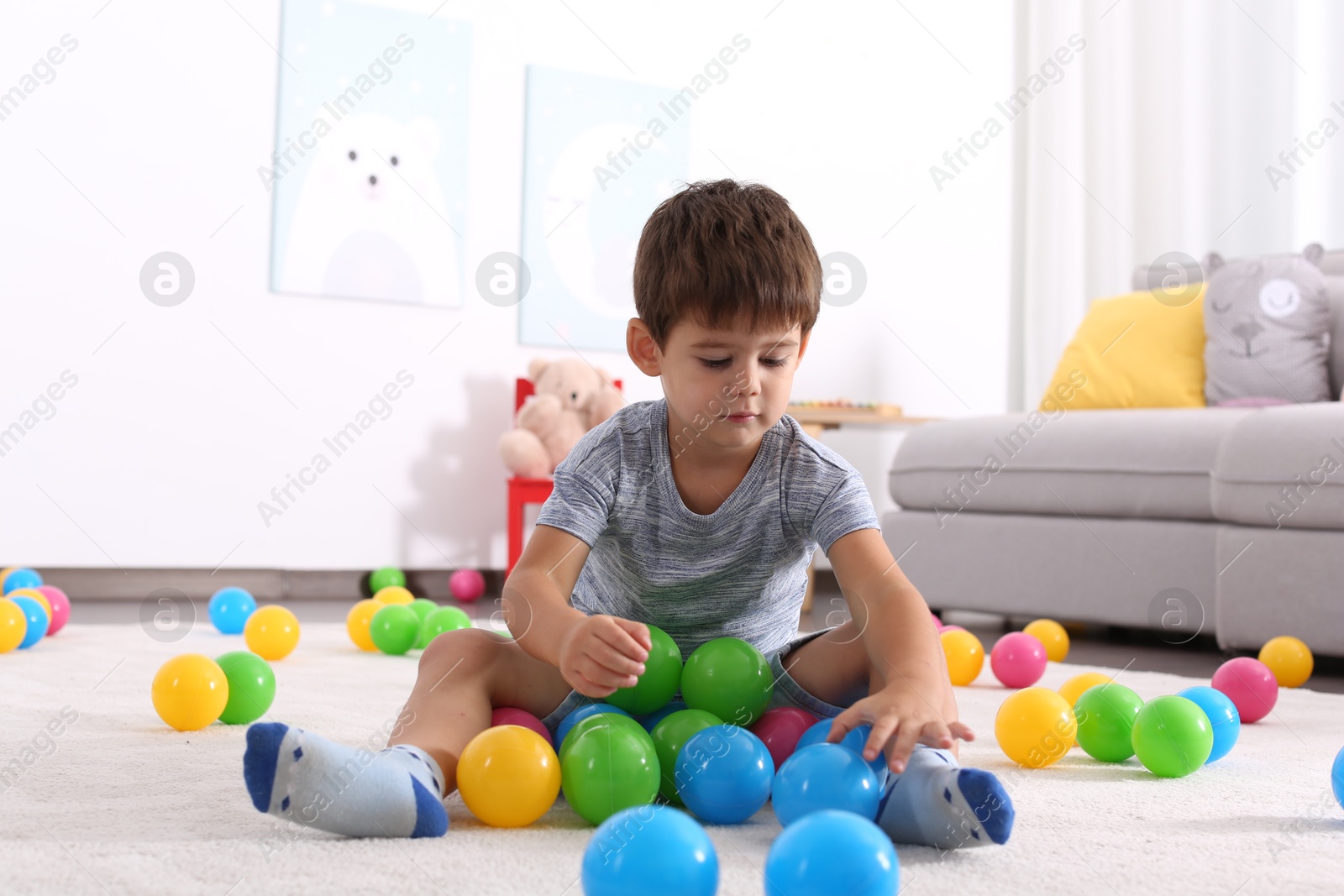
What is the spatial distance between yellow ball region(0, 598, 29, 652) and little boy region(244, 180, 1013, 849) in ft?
4.00

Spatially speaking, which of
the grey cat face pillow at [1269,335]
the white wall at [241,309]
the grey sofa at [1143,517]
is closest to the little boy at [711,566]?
the grey sofa at [1143,517]

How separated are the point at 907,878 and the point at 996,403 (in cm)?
410

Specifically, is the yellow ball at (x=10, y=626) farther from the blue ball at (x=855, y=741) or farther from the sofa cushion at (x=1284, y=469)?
the sofa cushion at (x=1284, y=469)

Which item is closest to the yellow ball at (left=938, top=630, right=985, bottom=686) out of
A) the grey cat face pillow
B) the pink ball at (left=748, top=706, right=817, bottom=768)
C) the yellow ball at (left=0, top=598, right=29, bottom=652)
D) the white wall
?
the pink ball at (left=748, top=706, right=817, bottom=768)

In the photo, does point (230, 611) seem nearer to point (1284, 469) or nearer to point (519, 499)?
point (519, 499)

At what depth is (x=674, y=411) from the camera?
1.24 meters

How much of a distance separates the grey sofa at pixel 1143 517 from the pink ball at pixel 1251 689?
566 millimetres

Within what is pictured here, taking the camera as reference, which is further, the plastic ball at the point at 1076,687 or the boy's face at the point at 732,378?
the plastic ball at the point at 1076,687

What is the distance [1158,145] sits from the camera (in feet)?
14.1

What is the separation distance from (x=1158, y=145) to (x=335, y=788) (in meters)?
4.26

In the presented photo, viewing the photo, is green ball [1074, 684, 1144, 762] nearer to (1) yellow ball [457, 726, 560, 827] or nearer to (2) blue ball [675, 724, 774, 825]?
(2) blue ball [675, 724, 774, 825]

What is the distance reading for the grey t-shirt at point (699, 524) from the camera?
1194 mm

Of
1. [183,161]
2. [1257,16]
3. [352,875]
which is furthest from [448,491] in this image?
[1257,16]

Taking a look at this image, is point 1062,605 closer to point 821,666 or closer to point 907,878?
point 821,666
